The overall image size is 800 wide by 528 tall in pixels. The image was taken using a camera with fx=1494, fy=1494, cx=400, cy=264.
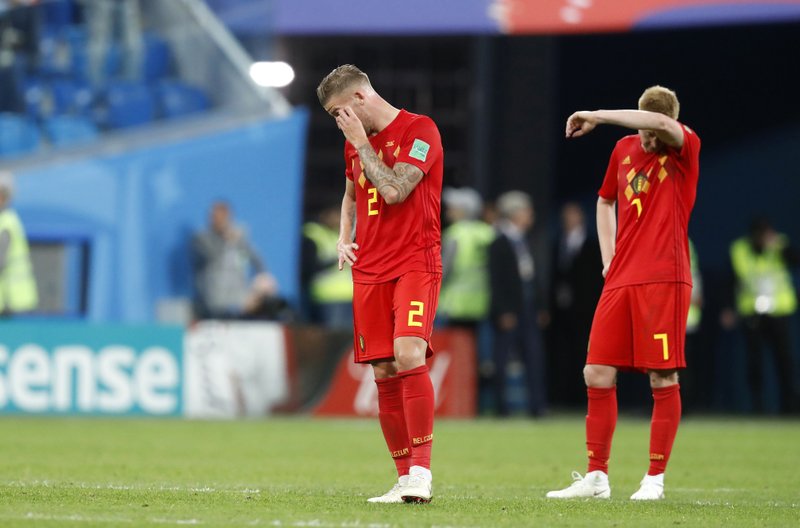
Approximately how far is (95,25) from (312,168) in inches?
215

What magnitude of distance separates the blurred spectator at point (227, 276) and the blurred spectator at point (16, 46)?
253 cm

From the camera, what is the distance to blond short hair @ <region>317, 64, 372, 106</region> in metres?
6.65

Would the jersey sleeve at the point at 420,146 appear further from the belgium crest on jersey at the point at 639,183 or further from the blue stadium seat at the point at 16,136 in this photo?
the blue stadium seat at the point at 16,136

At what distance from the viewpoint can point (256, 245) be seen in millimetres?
17469

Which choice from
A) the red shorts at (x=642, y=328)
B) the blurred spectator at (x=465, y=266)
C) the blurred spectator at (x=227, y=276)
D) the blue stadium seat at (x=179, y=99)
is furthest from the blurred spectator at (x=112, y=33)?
the red shorts at (x=642, y=328)

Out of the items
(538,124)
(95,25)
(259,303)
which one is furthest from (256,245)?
(538,124)

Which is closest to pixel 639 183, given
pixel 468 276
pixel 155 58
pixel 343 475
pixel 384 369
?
pixel 384 369

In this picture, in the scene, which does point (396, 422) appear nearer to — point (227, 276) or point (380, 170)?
point (380, 170)

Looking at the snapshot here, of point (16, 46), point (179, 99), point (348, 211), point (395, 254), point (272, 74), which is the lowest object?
point (395, 254)

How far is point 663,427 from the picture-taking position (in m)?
7.24

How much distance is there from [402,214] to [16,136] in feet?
34.1

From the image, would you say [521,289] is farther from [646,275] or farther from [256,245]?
[646,275]

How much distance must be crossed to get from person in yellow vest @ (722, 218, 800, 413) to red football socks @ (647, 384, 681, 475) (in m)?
10.1

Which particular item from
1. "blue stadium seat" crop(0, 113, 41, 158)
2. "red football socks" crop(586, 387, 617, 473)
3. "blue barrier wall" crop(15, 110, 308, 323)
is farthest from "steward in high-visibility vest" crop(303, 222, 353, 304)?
"red football socks" crop(586, 387, 617, 473)
